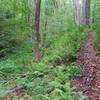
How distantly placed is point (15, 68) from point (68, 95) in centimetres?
428

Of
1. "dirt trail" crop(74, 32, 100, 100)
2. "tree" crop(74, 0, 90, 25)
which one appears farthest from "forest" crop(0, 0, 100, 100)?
"tree" crop(74, 0, 90, 25)

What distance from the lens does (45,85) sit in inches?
267

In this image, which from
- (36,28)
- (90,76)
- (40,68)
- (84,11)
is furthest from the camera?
(84,11)

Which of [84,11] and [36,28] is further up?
[84,11]

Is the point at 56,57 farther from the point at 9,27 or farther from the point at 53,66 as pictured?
the point at 9,27

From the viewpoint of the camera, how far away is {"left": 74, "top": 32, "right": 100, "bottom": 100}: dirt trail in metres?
6.36

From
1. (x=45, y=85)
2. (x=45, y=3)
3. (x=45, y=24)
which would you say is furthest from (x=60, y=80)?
(x=45, y=3)

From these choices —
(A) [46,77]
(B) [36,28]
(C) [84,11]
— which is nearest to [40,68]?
(A) [46,77]

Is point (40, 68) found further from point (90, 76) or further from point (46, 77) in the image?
point (90, 76)

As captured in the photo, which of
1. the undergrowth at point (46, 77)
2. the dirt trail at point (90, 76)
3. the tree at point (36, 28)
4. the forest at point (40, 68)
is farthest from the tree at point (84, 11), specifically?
the dirt trail at point (90, 76)

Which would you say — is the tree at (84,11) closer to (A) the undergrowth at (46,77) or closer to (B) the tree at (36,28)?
(A) the undergrowth at (46,77)

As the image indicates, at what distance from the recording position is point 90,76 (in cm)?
743

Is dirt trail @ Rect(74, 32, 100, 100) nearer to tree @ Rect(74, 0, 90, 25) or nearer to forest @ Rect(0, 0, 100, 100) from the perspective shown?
forest @ Rect(0, 0, 100, 100)

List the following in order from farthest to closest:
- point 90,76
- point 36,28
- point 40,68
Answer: point 36,28 < point 40,68 < point 90,76
